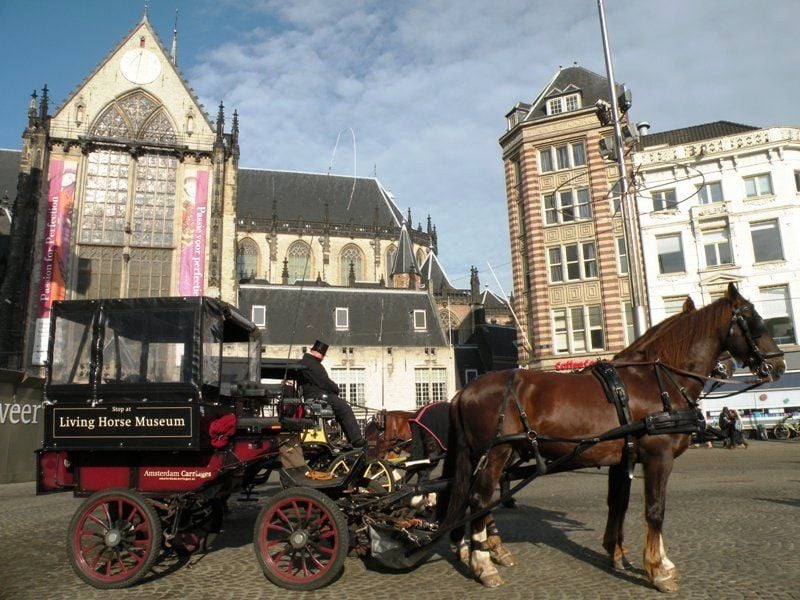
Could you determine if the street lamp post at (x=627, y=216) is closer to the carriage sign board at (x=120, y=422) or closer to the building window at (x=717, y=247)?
the carriage sign board at (x=120, y=422)

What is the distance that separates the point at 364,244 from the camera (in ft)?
166

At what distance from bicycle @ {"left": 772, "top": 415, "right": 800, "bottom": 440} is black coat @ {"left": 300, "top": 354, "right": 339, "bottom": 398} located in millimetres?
24127

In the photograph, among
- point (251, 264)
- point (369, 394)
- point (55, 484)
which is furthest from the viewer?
point (251, 264)

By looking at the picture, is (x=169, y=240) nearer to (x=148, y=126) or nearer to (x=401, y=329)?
(x=148, y=126)

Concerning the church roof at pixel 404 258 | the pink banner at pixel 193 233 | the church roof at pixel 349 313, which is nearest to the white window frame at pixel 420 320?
the church roof at pixel 349 313

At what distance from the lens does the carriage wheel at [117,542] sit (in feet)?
16.3

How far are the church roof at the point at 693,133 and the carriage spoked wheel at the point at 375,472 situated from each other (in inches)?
1155

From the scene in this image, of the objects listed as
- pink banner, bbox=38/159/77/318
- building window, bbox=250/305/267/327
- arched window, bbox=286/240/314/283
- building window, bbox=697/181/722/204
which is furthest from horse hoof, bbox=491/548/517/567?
arched window, bbox=286/240/314/283

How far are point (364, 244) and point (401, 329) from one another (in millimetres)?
18136

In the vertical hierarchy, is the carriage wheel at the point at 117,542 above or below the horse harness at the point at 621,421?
below

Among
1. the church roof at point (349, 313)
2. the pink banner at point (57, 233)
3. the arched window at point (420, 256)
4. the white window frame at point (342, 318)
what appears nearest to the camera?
the pink banner at point (57, 233)

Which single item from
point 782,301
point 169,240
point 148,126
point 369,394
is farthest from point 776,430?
point 148,126

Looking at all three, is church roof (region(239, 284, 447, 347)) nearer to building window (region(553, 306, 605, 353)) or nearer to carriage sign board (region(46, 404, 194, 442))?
building window (region(553, 306, 605, 353))

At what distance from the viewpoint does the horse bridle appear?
203 inches
